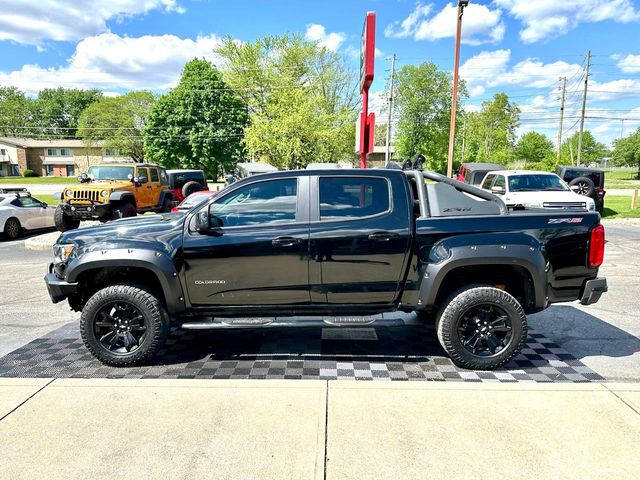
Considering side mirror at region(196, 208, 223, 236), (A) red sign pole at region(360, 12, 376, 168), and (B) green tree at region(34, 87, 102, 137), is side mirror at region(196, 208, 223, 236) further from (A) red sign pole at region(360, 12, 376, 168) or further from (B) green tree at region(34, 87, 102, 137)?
(B) green tree at region(34, 87, 102, 137)

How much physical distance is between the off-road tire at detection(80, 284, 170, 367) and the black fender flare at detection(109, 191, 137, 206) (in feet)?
28.8

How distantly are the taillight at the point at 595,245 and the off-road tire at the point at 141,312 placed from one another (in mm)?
3853

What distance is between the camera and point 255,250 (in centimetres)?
387

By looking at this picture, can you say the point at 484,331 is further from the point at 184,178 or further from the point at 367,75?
the point at 184,178

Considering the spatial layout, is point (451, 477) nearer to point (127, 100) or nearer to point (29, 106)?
point (127, 100)

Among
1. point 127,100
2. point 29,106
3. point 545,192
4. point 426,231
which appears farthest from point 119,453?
point 29,106

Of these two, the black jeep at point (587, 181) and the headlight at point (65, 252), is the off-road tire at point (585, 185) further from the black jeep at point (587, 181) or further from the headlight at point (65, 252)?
the headlight at point (65, 252)

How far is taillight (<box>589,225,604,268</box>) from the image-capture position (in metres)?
3.92

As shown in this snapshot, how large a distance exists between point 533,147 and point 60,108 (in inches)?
3673

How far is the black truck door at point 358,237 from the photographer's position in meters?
3.87

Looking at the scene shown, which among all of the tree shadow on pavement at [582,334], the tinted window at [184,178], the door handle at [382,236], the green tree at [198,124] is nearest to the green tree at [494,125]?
the green tree at [198,124]

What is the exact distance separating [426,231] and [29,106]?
354 ft

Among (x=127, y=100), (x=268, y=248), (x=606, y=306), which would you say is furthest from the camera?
(x=127, y=100)

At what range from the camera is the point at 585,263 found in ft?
13.0
